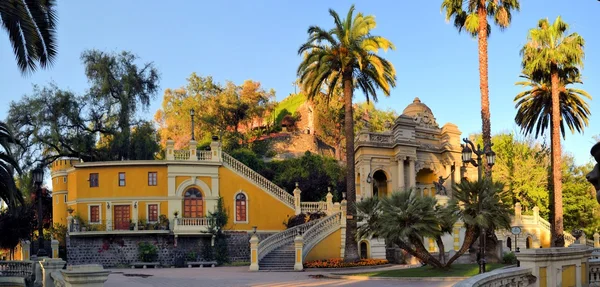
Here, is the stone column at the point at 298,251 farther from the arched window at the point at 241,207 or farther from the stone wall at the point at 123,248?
the arched window at the point at 241,207

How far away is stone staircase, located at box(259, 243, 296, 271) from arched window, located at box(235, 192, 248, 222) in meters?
8.35

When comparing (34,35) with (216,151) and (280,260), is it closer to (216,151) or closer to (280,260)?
(280,260)

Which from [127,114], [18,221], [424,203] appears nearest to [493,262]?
[424,203]

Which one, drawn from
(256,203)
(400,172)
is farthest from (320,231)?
(256,203)

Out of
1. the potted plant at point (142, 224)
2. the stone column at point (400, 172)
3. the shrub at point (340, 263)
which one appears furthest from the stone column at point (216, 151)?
the shrub at point (340, 263)

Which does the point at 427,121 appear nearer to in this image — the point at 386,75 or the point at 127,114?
the point at 386,75

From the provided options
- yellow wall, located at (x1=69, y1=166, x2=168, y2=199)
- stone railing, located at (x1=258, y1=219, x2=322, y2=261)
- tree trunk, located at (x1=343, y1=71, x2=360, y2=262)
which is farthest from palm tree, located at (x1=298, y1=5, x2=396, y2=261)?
yellow wall, located at (x1=69, y1=166, x2=168, y2=199)

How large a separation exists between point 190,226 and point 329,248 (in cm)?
1019

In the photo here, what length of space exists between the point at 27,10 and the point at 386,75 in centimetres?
2223

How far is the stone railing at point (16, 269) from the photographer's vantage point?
21.6m

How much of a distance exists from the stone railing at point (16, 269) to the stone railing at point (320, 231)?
50.3 feet

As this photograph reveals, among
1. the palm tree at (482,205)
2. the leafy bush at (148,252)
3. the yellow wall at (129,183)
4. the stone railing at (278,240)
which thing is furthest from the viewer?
the yellow wall at (129,183)

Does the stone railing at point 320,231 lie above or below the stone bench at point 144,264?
above

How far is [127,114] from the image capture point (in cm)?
4881
